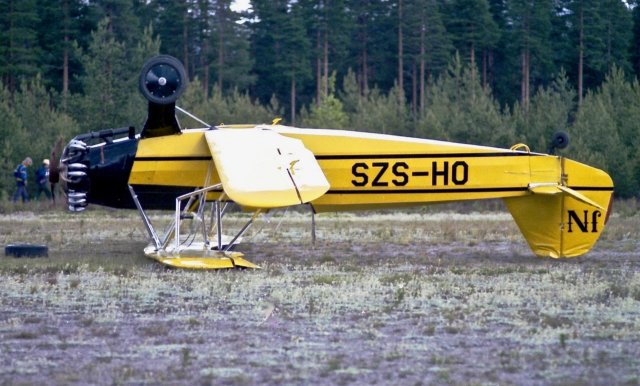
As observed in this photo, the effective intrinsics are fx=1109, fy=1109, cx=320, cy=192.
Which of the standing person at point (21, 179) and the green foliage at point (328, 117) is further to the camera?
the green foliage at point (328, 117)

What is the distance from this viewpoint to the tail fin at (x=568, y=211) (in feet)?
60.3

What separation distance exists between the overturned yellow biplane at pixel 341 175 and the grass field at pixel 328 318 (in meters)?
0.75

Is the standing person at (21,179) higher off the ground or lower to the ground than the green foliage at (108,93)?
lower

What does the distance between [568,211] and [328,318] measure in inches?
297

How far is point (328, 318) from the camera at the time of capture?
12.2 m

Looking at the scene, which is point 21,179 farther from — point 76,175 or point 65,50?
point 65,50

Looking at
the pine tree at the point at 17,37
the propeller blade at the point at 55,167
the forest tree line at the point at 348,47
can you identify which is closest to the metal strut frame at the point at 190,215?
the propeller blade at the point at 55,167

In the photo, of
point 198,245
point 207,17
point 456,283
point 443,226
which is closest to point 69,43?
point 207,17

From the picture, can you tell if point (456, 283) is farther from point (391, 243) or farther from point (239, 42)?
point (239, 42)

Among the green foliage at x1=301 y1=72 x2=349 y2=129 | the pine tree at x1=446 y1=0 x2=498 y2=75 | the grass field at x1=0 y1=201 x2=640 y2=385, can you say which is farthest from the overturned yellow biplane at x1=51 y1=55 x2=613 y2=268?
the pine tree at x1=446 y1=0 x2=498 y2=75

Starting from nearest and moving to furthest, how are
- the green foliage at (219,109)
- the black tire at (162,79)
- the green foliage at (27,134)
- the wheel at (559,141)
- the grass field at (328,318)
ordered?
the grass field at (328,318) → the black tire at (162,79) → the wheel at (559,141) → the green foliage at (27,134) → the green foliage at (219,109)

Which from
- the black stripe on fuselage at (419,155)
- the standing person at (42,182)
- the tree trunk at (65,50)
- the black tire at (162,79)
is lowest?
the standing person at (42,182)

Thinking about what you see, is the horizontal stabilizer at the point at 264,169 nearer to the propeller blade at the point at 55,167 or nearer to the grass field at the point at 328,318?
the grass field at the point at 328,318

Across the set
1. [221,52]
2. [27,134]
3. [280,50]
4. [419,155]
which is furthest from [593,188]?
[280,50]
